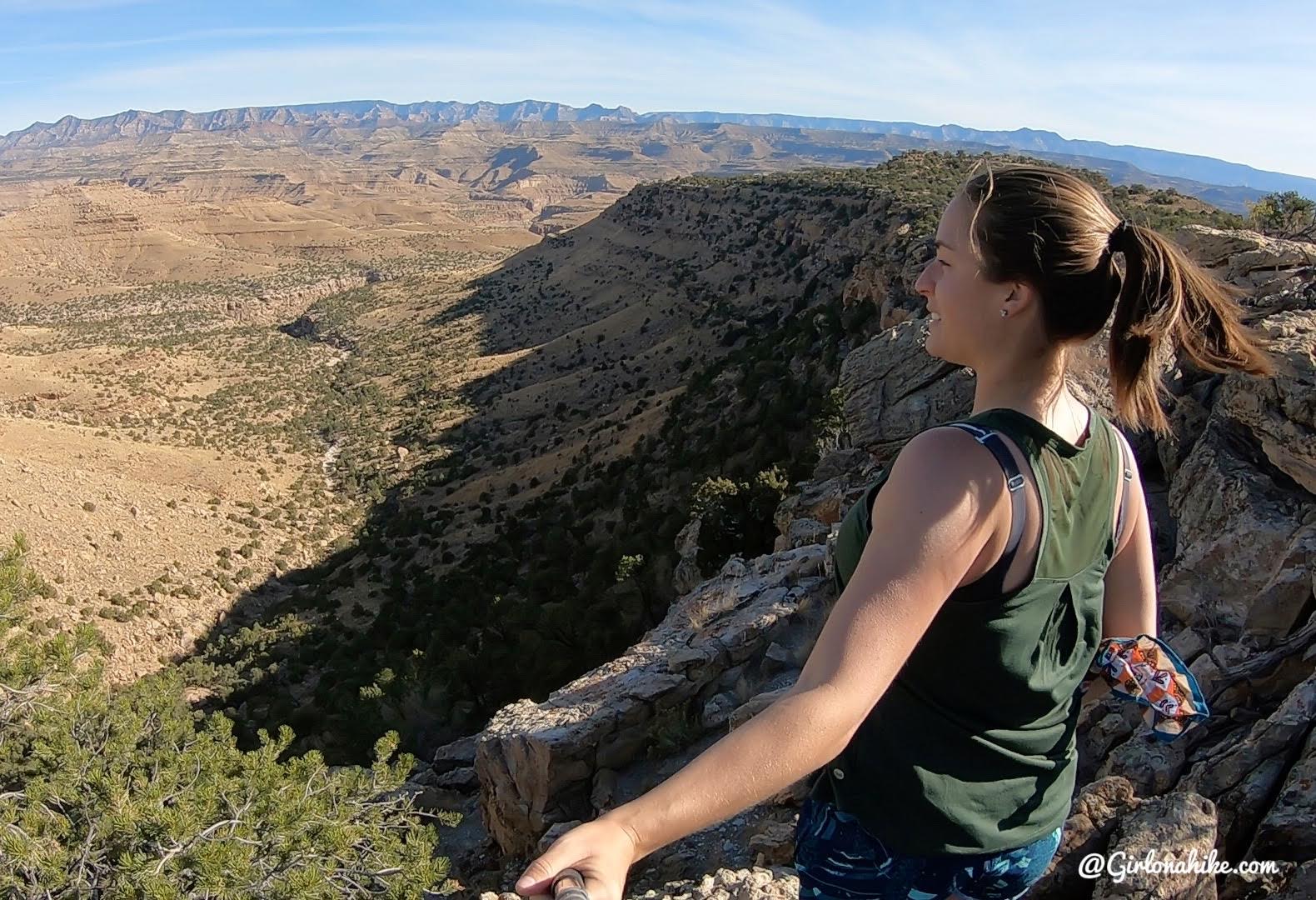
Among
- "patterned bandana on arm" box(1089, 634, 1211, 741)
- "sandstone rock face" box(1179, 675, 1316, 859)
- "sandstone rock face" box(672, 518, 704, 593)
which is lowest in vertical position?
"sandstone rock face" box(672, 518, 704, 593)

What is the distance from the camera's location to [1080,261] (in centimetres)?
162

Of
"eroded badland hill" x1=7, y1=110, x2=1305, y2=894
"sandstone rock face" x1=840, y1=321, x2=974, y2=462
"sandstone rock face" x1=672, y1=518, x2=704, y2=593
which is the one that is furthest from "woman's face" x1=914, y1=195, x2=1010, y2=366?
"sandstone rock face" x1=672, y1=518, x2=704, y2=593

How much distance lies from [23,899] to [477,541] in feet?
66.4

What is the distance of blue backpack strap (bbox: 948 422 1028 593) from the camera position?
145 cm

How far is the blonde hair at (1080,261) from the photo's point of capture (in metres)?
1.61

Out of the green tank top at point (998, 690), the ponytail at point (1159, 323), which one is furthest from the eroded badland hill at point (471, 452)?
the green tank top at point (998, 690)

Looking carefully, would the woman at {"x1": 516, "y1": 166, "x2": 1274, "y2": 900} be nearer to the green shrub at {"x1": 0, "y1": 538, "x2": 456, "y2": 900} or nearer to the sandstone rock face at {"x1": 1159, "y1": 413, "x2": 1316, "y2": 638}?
the sandstone rock face at {"x1": 1159, "y1": 413, "x2": 1316, "y2": 638}

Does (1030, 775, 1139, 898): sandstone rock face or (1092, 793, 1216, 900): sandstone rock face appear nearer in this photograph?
(1092, 793, 1216, 900): sandstone rock face

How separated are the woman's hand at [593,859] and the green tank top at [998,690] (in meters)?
0.68

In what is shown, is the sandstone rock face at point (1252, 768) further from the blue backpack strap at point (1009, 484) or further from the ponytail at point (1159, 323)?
the blue backpack strap at point (1009, 484)

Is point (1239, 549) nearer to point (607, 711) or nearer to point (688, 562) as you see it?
point (607, 711)

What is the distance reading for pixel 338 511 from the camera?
102ft

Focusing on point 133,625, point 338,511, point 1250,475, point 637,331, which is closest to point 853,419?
point 1250,475

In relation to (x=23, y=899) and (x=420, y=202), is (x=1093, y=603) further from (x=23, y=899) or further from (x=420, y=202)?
(x=420, y=202)
